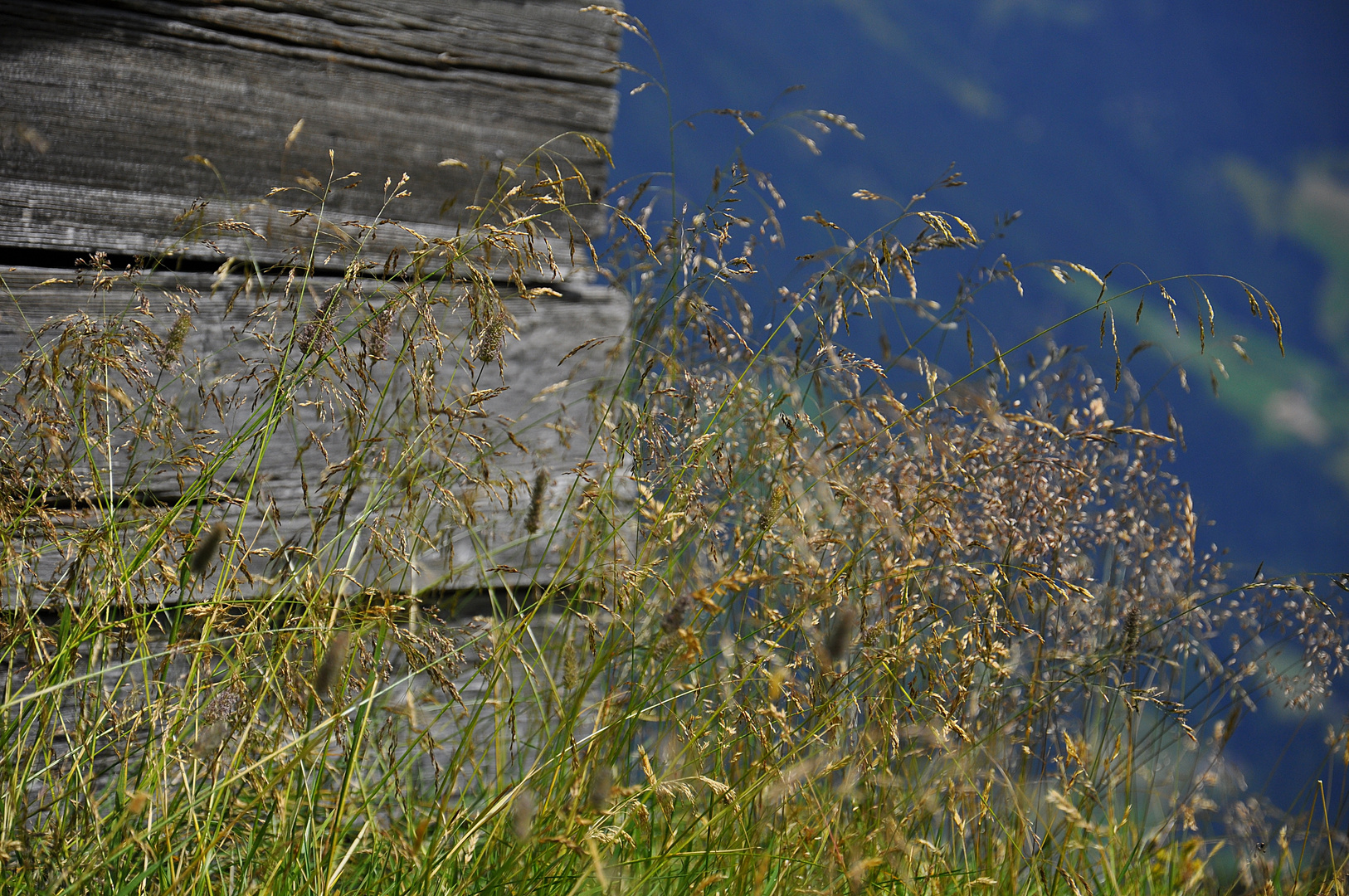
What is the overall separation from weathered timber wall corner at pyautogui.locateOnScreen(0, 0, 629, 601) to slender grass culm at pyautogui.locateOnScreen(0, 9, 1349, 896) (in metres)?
0.03

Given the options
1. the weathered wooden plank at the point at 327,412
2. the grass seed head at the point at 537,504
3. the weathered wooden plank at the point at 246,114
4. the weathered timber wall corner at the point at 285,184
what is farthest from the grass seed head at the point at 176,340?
the grass seed head at the point at 537,504

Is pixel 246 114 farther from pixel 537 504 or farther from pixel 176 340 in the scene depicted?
pixel 537 504

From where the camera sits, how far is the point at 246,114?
187cm

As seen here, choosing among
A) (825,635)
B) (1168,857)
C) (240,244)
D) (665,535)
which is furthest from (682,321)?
(1168,857)

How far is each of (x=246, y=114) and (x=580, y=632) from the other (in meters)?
1.37

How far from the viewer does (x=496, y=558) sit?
2.14 m

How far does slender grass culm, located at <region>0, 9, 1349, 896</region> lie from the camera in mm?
1160

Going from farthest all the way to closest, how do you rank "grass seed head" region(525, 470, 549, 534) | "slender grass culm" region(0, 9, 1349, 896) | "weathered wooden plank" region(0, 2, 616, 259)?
"weathered wooden plank" region(0, 2, 616, 259), "grass seed head" region(525, 470, 549, 534), "slender grass culm" region(0, 9, 1349, 896)

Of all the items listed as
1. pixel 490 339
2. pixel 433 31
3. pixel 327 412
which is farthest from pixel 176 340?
pixel 433 31

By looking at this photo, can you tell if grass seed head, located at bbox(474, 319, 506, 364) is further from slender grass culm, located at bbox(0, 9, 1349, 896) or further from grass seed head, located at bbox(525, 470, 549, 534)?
grass seed head, located at bbox(525, 470, 549, 534)

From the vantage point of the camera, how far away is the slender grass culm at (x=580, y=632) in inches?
45.7

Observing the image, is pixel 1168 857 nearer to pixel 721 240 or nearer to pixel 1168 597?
pixel 1168 597

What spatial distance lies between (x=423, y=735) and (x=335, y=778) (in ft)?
2.81

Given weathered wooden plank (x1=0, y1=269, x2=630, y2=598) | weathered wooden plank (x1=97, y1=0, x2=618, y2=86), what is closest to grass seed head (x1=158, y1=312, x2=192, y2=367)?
weathered wooden plank (x1=0, y1=269, x2=630, y2=598)
